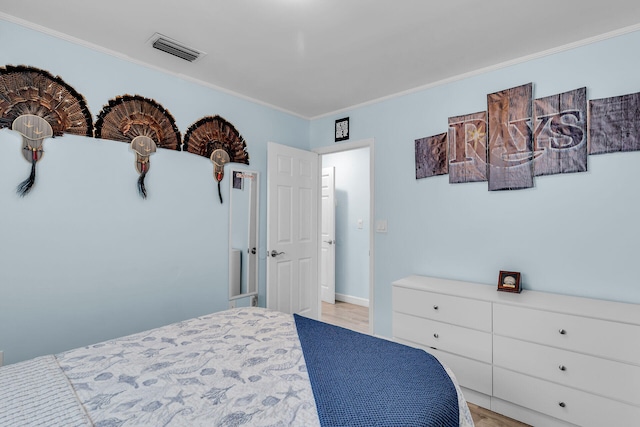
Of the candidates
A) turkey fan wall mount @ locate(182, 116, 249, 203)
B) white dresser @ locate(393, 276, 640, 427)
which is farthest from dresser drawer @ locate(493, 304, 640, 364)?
turkey fan wall mount @ locate(182, 116, 249, 203)

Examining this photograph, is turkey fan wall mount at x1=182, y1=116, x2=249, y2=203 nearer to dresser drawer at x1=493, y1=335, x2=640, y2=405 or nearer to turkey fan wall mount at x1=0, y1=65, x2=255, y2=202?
turkey fan wall mount at x1=0, y1=65, x2=255, y2=202

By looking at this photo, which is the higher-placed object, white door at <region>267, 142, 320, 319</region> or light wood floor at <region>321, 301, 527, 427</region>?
white door at <region>267, 142, 320, 319</region>

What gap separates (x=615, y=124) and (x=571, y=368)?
156 cm

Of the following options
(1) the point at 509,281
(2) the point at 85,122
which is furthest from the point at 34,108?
(1) the point at 509,281

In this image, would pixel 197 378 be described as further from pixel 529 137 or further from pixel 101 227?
pixel 529 137

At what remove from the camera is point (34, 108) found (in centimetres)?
203

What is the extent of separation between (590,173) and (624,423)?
4.87 feet

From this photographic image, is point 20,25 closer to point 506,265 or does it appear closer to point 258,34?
point 258,34

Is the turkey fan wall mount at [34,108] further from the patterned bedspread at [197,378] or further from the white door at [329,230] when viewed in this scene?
the white door at [329,230]

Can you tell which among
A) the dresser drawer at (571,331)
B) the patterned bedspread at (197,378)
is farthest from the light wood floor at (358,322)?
the patterned bedspread at (197,378)

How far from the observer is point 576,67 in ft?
7.34

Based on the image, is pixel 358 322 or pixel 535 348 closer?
pixel 535 348

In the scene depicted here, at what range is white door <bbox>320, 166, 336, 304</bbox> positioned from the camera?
15.8 feet

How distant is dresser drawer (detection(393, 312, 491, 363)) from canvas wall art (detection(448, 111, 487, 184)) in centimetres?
121
